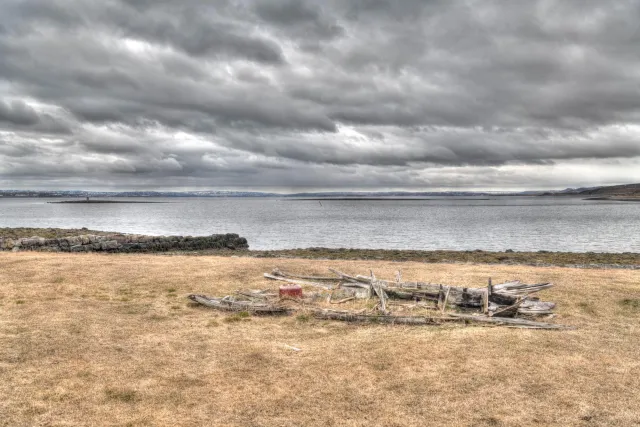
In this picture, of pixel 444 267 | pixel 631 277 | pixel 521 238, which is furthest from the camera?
pixel 521 238

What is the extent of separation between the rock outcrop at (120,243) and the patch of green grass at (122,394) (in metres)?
31.4

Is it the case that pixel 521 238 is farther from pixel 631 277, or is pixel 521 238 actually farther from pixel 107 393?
pixel 107 393

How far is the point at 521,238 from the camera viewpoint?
6444cm

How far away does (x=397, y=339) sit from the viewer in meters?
12.7

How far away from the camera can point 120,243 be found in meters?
43.4

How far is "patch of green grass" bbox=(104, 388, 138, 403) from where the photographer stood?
8883mm

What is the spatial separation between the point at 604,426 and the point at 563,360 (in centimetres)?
323

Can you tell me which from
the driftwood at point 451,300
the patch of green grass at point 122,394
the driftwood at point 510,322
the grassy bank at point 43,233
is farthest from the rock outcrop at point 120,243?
the driftwood at point 510,322

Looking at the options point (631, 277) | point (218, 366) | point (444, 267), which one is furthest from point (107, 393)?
point (631, 277)

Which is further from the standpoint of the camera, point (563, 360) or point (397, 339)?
point (397, 339)

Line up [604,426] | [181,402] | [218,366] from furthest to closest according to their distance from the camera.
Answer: [218,366] → [181,402] → [604,426]

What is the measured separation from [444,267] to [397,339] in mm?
14537

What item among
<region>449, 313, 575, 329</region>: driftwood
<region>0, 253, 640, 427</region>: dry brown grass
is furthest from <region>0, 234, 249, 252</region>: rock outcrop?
<region>449, 313, 575, 329</region>: driftwood

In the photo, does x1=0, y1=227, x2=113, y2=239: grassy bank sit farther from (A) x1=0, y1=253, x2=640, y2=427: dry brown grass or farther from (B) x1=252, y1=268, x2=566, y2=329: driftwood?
(B) x1=252, y1=268, x2=566, y2=329: driftwood
